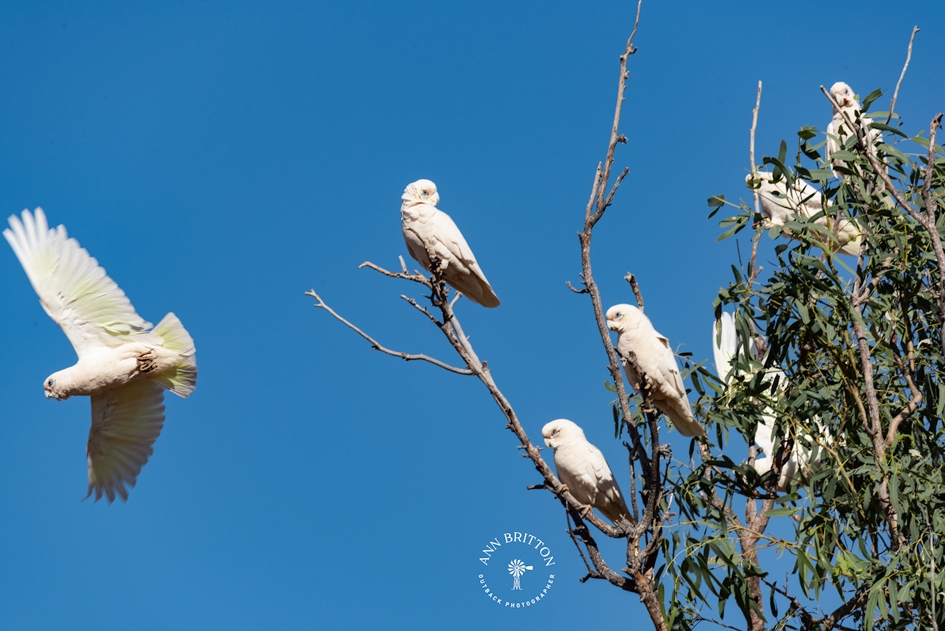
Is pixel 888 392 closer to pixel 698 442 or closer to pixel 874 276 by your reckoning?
pixel 874 276

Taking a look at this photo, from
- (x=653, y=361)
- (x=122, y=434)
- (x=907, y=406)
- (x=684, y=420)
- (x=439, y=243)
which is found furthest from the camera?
(x=122, y=434)

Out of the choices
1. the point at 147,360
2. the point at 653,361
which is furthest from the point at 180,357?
the point at 653,361

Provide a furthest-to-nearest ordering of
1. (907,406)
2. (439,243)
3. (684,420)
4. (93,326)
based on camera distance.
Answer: (93,326)
(439,243)
(684,420)
(907,406)

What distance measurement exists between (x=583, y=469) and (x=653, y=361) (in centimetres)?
93

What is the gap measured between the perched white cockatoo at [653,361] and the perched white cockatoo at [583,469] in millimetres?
651

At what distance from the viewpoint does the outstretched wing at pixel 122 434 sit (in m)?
4.51

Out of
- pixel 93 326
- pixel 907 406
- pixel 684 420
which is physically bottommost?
pixel 907 406

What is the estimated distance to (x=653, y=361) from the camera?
3254mm

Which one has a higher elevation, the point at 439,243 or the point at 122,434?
the point at 439,243

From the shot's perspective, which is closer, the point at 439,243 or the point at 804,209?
the point at 439,243

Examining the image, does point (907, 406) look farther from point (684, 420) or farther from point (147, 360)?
point (147, 360)

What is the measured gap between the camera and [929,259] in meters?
2.93

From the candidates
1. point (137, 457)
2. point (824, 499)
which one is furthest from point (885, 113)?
point (137, 457)

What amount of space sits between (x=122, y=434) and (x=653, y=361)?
2750 millimetres
